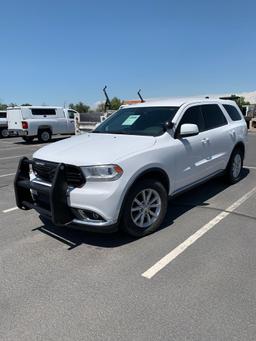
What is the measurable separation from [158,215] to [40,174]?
1.69 metres

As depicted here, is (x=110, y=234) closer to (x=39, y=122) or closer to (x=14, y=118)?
(x=39, y=122)

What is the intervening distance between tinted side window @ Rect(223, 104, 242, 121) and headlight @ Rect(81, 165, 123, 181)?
3.90 m

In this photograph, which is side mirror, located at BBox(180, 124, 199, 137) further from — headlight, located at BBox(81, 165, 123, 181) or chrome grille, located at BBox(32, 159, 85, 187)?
chrome grille, located at BBox(32, 159, 85, 187)

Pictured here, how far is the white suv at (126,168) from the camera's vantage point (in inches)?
155

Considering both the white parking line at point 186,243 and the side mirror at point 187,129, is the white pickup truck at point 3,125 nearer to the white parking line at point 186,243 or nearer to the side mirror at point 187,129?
the white parking line at point 186,243

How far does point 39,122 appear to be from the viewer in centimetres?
1919

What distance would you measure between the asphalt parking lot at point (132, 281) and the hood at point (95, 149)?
1097 millimetres

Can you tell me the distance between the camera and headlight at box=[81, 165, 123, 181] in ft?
12.9

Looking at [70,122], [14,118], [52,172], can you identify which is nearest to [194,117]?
[52,172]

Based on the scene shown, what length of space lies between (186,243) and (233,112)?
4.01 metres

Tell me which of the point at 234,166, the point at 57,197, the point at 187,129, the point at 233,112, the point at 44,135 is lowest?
the point at 44,135

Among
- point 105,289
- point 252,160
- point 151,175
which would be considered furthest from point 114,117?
point 252,160

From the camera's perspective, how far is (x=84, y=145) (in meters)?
4.61

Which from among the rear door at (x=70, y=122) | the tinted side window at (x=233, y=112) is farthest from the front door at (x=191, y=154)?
the rear door at (x=70, y=122)
